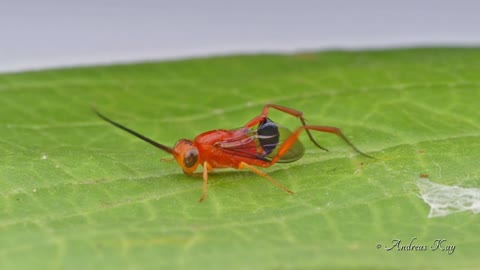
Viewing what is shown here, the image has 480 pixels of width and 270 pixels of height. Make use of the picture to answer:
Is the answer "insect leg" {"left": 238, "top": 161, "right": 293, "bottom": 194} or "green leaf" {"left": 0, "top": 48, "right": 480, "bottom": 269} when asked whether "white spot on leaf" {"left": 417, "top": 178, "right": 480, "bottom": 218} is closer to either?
"green leaf" {"left": 0, "top": 48, "right": 480, "bottom": 269}

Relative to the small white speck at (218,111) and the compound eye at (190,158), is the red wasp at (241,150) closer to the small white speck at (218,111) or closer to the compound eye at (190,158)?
the compound eye at (190,158)

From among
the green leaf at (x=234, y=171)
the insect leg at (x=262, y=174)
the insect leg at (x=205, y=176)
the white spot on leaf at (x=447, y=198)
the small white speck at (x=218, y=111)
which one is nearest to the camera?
the green leaf at (x=234, y=171)

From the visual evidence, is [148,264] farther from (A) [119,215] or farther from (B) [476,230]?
(B) [476,230]

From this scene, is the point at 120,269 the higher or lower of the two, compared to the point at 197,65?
lower

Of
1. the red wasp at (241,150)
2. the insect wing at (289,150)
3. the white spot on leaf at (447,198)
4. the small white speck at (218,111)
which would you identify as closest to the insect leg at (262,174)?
the red wasp at (241,150)

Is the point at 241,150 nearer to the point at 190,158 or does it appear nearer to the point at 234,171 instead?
the point at 234,171

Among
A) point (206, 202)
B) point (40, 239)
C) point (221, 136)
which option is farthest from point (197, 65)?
point (40, 239)
